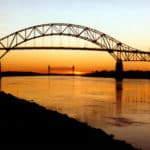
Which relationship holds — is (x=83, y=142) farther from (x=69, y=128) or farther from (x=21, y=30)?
(x=21, y=30)

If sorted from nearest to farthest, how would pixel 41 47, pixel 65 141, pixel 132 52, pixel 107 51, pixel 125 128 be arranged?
pixel 65 141
pixel 125 128
pixel 41 47
pixel 107 51
pixel 132 52

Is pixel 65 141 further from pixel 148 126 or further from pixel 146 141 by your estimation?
pixel 148 126

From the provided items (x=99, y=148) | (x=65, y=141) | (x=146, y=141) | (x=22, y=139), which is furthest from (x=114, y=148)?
(x=146, y=141)

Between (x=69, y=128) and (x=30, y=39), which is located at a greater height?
(x=30, y=39)

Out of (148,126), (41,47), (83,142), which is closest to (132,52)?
(41,47)

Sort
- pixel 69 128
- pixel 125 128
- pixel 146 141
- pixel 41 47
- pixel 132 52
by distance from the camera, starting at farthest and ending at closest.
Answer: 1. pixel 132 52
2. pixel 41 47
3. pixel 125 128
4. pixel 146 141
5. pixel 69 128

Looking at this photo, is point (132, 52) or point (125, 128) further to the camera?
point (132, 52)

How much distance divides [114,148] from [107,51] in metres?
110

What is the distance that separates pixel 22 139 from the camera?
409 inches

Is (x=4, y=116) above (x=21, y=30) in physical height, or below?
below

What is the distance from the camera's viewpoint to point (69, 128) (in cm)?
1379

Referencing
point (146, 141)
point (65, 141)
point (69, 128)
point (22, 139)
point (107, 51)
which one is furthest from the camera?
point (107, 51)

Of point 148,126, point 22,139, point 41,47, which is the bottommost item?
point 148,126

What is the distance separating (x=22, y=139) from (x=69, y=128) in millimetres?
3622
